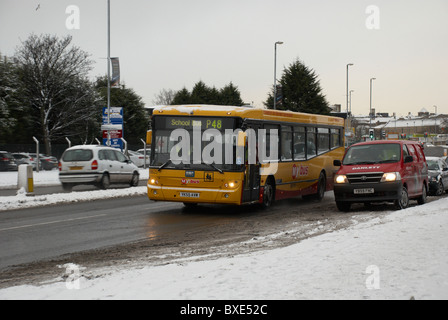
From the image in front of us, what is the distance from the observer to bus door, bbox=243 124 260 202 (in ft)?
52.2

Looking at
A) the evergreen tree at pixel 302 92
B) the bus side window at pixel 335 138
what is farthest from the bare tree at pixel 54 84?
the bus side window at pixel 335 138

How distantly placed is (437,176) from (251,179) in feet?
32.8

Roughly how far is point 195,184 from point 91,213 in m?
2.93

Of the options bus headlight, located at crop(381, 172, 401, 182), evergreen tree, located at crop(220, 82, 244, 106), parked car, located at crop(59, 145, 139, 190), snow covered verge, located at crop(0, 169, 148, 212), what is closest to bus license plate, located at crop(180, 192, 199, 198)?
bus headlight, located at crop(381, 172, 401, 182)

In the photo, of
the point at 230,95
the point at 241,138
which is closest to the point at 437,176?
the point at 241,138

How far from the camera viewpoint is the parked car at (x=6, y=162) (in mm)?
41594

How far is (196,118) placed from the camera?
52.7 ft

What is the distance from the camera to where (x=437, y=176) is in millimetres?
23172

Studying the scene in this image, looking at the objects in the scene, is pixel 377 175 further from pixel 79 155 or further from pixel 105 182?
pixel 79 155

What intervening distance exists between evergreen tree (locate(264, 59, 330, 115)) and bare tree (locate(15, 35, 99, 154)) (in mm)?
19455

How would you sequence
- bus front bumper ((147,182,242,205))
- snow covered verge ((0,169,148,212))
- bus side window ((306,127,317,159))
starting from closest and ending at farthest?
1. bus front bumper ((147,182,242,205))
2. snow covered verge ((0,169,148,212))
3. bus side window ((306,127,317,159))

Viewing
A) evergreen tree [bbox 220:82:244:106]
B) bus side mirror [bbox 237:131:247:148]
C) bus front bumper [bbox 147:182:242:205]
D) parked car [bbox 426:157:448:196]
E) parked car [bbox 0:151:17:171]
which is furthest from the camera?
evergreen tree [bbox 220:82:244:106]

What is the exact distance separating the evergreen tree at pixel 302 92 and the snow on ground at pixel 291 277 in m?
56.7

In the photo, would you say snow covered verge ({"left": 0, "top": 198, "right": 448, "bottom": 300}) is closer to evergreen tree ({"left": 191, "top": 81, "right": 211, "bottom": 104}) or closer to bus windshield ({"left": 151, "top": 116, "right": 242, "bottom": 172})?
bus windshield ({"left": 151, "top": 116, "right": 242, "bottom": 172})
